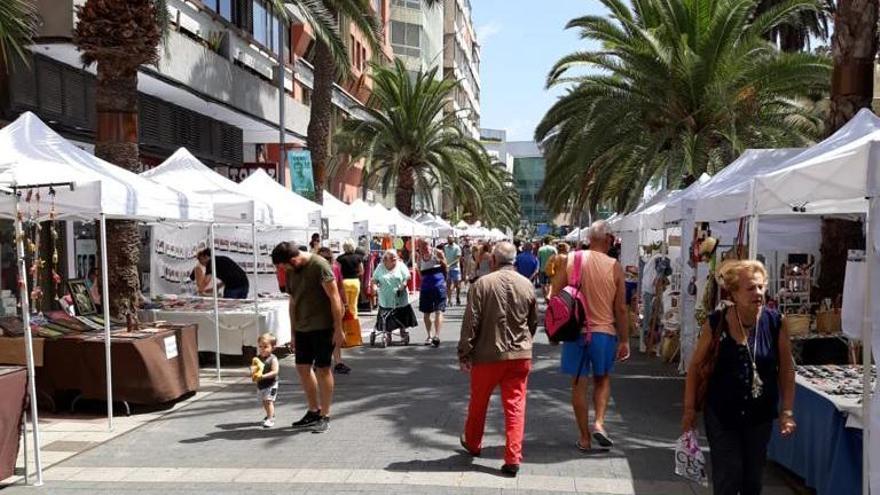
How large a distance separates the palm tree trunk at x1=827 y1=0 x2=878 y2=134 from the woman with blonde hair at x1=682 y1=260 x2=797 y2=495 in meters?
5.59

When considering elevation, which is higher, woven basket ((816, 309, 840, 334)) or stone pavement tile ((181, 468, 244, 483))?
woven basket ((816, 309, 840, 334))

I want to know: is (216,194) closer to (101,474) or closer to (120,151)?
(120,151)

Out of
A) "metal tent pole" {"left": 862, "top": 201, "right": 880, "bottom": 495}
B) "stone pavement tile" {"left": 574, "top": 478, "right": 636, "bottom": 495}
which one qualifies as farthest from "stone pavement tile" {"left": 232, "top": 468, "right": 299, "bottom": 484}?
"metal tent pole" {"left": 862, "top": 201, "right": 880, "bottom": 495}

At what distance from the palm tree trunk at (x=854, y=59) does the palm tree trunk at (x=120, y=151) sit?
7.96m

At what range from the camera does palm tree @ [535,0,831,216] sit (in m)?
14.3

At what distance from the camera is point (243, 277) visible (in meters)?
12.6

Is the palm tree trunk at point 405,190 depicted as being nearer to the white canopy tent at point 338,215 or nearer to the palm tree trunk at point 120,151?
the white canopy tent at point 338,215

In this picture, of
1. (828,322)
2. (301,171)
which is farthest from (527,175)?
(828,322)

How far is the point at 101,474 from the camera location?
6008 mm

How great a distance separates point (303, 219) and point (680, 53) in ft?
24.2

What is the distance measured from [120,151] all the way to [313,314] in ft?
13.4

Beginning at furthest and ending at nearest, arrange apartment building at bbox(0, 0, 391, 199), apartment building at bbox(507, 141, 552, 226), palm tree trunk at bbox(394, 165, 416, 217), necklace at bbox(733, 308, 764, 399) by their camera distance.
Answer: apartment building at bbox(507, 141, 552, 226), palm tree trunk at bbox(394, 165, 416, 217), apartment building at bbox(0, 0, 391, 199), necklace at bbox(733, 308, 764, 399)

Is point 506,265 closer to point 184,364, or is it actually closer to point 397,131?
point 184,364

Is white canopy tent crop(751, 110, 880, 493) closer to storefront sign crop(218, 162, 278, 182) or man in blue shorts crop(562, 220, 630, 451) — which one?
man in blue shorts crop(562, 220, 630, 451)
